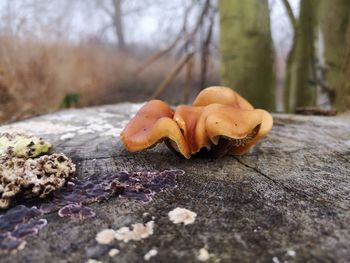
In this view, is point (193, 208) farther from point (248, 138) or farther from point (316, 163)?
point (316, 163)

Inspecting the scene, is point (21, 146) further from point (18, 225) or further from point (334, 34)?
point (334, 34)

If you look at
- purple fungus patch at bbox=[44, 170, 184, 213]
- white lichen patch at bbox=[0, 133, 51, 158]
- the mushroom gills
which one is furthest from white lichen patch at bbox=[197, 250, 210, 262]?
white lichen patch at bbox=[0, 133, 51, 158]

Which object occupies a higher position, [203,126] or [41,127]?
[203,126]

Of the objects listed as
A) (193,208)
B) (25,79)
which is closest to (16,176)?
(193,208)

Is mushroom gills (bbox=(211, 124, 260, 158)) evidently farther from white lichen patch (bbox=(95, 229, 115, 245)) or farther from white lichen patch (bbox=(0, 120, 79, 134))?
white lichen patch (bbox=(0, 120, 79, 134))

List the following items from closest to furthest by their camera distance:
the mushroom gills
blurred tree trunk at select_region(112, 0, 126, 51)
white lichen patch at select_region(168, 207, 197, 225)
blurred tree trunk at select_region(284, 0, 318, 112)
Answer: white lichen patch at select_region(168, 207, 197, 225) → the mushroom gills → blurred tree trunk at select_region(284, 0, 318, 112) → blurred tree trunk at select_region(112, 0, 126, 51)

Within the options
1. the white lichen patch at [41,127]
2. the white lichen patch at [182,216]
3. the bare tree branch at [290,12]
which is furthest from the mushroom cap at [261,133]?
the bare tree branch at [290,12]

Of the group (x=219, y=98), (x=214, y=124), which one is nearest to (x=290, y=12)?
(x=219, y=98)
